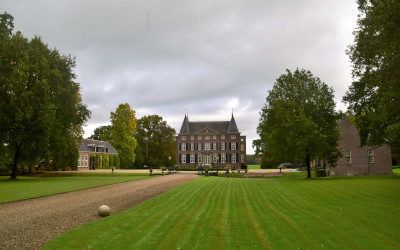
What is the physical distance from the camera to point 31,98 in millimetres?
41750

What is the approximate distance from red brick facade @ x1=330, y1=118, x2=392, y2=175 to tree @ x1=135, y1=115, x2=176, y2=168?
193ft

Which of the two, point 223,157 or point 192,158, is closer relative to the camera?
point 223,157

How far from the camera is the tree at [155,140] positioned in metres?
107

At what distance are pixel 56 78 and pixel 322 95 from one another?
30298 mm

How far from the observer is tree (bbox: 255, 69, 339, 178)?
1633 inches

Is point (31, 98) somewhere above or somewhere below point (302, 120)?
above

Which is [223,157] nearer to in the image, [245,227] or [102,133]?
[102,133]

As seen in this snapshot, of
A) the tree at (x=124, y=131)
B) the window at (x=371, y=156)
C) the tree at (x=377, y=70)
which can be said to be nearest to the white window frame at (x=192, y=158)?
the tree at (x=124, y=131)

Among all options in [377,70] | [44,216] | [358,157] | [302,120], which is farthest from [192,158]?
[44,216]

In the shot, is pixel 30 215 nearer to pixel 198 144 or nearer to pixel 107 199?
pixel 107 199

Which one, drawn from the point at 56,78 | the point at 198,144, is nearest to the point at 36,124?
the point at 56,78

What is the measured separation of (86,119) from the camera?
52312 millimetres

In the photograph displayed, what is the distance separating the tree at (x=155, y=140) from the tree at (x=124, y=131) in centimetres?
1081

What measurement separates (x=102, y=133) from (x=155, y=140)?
54.7ft
